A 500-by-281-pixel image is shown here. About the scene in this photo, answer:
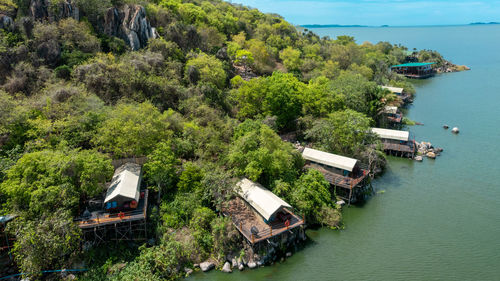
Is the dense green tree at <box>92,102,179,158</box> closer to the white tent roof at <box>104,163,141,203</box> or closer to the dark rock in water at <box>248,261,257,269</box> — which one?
the white tent roof at <box>104,163,141,203</box>

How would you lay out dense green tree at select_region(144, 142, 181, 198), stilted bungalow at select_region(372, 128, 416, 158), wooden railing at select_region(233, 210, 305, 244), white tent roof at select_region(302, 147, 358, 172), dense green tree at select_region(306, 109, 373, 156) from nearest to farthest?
wooden railing at select_region(233, 210, 305, 244), dense green tree at select_region(144, 142, 181, 198), white tent roof at select_region(302, 147, 358, 172), dense green tree at select_region(306, 109, 373, 156), stilted bungalow at select_region(372, 128, 416, 158)

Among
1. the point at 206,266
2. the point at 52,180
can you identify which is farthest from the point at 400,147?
the point at 52,180

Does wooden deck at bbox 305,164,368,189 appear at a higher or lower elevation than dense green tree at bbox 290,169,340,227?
higher

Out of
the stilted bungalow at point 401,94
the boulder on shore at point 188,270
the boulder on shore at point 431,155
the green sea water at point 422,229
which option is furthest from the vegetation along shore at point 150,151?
the stilted bungalow at point 401,94

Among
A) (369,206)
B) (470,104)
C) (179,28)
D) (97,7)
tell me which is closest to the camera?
(369,206)

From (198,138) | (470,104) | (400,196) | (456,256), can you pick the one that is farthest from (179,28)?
(470,104)

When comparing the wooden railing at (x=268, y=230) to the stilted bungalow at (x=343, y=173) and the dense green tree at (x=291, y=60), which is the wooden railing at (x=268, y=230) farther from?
the dense green tree at (x=291, y=60)

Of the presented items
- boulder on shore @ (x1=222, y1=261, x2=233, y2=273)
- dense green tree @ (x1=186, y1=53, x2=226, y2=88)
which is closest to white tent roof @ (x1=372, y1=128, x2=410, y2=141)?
dense green tree @ (x1=186, y1=53, x2=226, y2=88)

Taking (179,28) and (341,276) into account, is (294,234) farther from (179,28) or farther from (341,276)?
(179,28)
